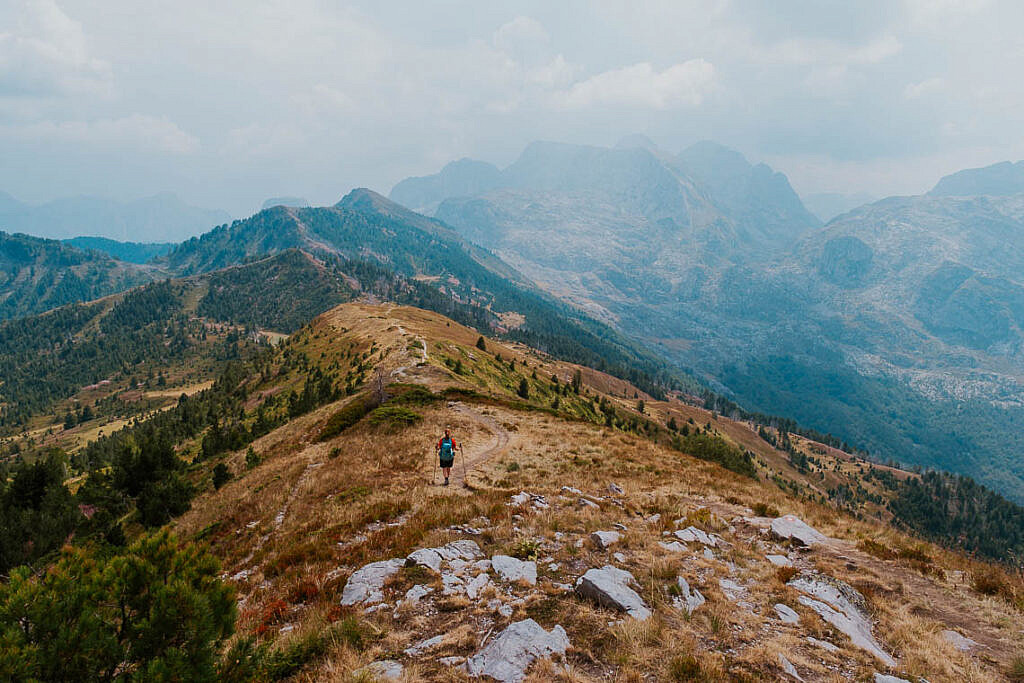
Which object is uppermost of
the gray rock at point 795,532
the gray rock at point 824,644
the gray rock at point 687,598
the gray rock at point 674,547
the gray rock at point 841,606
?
the gray rock at point 824,644

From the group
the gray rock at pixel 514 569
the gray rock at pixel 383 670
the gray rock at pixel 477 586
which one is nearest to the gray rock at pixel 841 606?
the gray rock at pixel 514 569

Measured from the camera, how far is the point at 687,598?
465 inches

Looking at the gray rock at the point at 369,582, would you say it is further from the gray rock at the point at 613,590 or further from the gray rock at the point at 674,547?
the gray rock at the point at 674,547

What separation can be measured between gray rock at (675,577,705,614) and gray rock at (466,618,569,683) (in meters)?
3.93

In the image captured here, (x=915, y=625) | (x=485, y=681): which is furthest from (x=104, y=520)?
(x=915, y=625)

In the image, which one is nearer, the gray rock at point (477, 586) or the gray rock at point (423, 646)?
the gray rock at point (423, 646)

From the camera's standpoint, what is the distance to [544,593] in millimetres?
11570

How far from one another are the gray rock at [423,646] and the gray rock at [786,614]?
889 cm

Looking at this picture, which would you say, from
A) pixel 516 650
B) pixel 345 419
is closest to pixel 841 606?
pixel 516 650

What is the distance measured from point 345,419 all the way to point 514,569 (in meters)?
37.0

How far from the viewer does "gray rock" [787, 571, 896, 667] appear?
1046cm

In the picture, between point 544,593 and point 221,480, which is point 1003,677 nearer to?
point 544,593

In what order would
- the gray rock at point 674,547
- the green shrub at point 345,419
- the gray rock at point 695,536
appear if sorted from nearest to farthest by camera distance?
the gray rock at point 674,547
the gray rock at point 695,536
the green shrub at point 345,419

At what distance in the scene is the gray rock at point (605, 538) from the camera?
1495 centimetres
